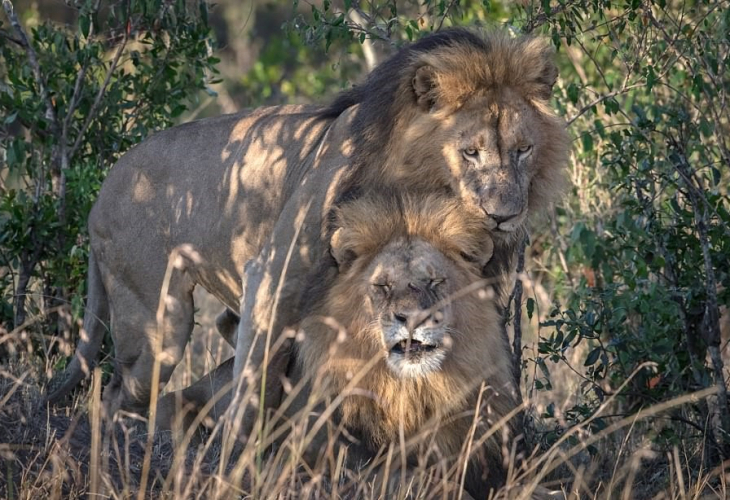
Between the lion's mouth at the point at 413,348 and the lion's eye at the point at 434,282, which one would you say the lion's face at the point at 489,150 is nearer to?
the lion's eye at the point at 434,282

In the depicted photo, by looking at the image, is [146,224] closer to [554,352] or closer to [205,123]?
[205,123]

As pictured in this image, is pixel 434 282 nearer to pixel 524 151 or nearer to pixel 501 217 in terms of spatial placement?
pixel 501 217

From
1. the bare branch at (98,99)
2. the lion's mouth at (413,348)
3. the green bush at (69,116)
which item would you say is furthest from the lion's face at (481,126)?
the bare branch at (98,99)

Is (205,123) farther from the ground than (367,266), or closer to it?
farther from the ground

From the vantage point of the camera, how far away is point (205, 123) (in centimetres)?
562

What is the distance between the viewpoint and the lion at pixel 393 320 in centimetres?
423

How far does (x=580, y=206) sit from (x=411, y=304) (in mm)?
3468

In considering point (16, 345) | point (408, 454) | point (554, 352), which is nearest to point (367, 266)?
point (408, 454)

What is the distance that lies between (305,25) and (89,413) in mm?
1844

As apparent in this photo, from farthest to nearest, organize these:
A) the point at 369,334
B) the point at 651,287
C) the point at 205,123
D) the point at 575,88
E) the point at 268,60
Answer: the point at 268,60 → the point at 205,123 → the point at 575,88 → the point at 651,287 → the point at 369,334

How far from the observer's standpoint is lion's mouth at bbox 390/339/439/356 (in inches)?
157

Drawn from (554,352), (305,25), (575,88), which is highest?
(305,25)

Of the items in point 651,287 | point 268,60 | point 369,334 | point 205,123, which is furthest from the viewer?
point 268,60

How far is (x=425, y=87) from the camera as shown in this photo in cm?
448
